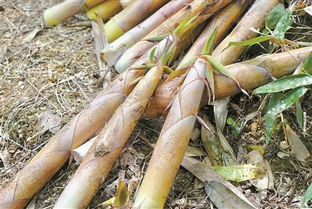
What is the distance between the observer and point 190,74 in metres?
1.38

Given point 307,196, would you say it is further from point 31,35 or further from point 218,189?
point 31,35

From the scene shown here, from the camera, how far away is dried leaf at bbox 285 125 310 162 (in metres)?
1.36

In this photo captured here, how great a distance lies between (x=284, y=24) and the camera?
58.8 inches

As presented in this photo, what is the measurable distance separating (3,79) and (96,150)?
64 cm

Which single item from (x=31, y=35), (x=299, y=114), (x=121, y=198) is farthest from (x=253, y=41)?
(x=31, y=35)

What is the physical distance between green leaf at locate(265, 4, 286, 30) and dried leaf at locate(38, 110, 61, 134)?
0.71 meters

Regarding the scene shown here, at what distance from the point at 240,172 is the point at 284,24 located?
467 millimetres

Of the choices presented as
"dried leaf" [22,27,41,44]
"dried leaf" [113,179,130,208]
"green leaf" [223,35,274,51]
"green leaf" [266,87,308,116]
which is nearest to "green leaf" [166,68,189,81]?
"green leaf" [223,35,274,51]

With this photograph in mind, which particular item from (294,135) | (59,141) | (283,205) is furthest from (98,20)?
(283,205)

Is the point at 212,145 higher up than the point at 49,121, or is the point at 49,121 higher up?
the point at 49,121

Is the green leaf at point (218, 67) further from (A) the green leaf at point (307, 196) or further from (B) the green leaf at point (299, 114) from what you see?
(A) the green leaf at point (307, 196)

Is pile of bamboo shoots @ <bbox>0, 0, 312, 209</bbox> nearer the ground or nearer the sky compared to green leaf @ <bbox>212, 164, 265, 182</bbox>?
nearer the sky

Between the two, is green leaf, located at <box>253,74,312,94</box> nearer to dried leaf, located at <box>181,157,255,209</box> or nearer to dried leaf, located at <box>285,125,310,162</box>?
dried leaf, located at <box>285,125,310,162</box>

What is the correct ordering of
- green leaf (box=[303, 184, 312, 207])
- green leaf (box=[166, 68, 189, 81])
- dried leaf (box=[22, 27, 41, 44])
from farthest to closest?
dried leaf (box=[22, 27, 41, 44])
green leaf (box=[166, 68, 189, 81])
green leaf (box=[303, 184, 312, 207])
